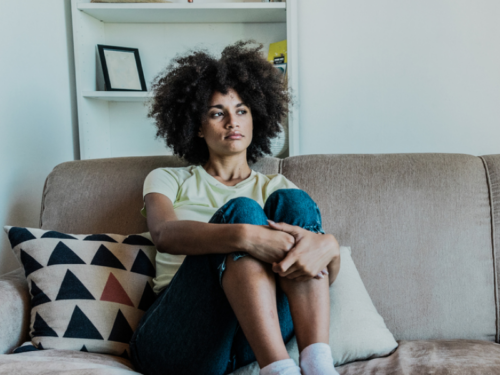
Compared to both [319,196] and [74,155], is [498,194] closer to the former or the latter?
[319,196]

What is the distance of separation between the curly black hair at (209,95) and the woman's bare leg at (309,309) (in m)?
0.67

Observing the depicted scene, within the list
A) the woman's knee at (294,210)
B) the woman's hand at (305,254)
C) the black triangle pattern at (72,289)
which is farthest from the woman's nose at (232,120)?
the black triangle pattern at (72,289)

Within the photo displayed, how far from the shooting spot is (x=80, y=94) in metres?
2.00

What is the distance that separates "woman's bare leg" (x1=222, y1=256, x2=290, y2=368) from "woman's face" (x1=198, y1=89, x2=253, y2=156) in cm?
52

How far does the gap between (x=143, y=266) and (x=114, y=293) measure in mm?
106

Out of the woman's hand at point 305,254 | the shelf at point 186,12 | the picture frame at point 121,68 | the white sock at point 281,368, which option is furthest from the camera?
the picture frame at point 121,68

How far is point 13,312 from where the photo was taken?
1171 mm

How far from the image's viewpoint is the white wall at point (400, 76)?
2029 millimetres

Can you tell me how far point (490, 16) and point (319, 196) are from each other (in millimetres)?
1276

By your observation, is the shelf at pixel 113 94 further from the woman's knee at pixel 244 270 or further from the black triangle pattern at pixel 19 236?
the woman's knee at pixel 244 270

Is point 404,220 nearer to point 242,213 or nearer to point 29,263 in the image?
point 242,213

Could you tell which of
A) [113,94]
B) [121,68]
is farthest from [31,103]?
[121,68]

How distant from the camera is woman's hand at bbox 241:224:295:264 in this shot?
3.05 ft

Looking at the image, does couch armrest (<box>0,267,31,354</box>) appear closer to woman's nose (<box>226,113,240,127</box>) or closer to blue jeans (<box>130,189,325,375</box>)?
blue jeans (<box>130,189,325,375</box>)
